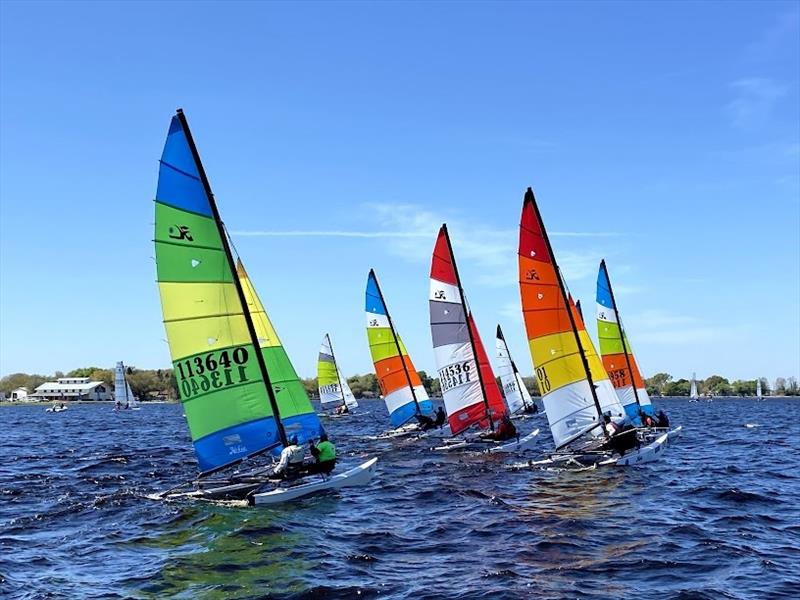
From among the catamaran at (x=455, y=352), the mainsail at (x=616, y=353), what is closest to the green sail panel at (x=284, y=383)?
the catamaran at (x=455, y=352)

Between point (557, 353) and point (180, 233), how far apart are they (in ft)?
41.9

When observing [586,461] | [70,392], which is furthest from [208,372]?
[70,392]

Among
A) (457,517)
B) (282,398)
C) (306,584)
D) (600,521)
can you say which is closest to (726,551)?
(600,521)

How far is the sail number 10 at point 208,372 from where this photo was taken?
61.7 feet

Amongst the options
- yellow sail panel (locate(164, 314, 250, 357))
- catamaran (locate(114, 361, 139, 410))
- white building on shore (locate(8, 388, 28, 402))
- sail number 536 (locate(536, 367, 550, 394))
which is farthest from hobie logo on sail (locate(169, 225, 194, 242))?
white building on shore (locate(8, 388, 28, 402))

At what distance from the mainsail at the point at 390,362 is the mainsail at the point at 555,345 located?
Result: 15.0 metres

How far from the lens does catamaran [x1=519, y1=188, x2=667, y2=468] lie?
952 inches

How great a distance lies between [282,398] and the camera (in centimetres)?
2130

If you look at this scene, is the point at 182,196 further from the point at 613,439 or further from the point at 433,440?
the point at 433,440

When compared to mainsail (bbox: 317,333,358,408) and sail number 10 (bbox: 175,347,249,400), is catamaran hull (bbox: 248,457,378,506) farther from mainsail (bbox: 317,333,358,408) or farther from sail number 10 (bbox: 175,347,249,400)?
mainsail (bbox: 317,333,358,408)

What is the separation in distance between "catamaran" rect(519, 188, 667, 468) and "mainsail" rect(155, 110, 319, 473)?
32.1ft

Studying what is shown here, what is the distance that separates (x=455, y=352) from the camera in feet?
103

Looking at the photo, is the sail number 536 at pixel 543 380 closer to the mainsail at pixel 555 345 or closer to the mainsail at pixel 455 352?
the mainsail at pixel 555 345

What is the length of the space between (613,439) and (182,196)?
→ 14761 millimetres
